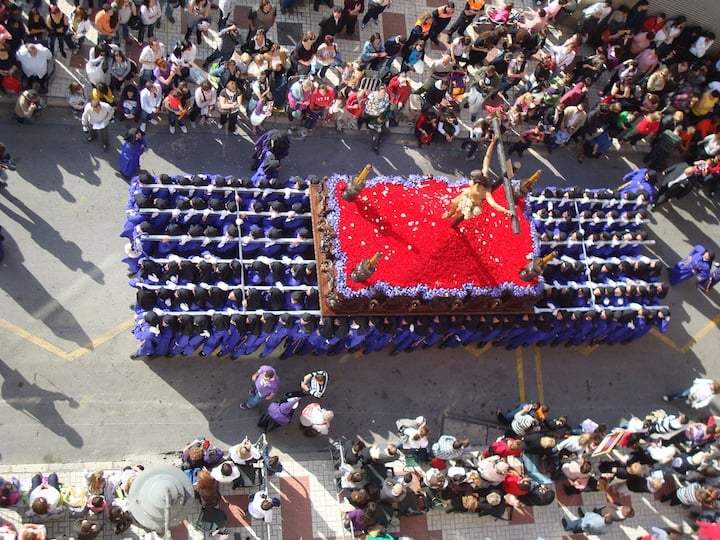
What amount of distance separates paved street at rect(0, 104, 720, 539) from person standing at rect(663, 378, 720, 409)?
0.64 metres

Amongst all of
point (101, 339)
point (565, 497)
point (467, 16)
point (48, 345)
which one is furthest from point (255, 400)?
point (467, 16)

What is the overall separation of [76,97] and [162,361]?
5.66 m

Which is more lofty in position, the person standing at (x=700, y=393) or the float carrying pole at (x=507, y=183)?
the float carrying pole at (x=507, y=183)

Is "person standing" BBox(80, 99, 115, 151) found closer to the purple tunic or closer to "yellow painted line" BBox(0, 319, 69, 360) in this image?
"yellow painted line" BBox(0, 319, 69, 360)

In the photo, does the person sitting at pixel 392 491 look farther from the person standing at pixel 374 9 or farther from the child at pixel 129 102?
the person standing at pixel 374 9

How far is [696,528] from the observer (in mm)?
15039

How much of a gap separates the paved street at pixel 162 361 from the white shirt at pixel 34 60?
0.95 m

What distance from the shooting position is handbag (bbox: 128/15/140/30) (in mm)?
15806

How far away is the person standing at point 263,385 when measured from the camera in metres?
13.0

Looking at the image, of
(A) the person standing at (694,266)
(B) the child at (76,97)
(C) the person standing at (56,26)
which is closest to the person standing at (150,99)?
(B) the child at (76,97)

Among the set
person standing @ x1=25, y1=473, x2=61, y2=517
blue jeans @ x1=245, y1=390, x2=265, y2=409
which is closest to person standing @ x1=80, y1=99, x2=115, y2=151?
blue jeans @ x1=245, y1=390, x2=265, y2=409

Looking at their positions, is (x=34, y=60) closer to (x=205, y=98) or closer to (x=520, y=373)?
(x=205, y=98)

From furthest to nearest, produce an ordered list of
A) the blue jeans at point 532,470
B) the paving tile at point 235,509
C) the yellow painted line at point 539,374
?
the yellow painted line at point 539,374 → the blue jeans at point 532,470 → the paving tile at point 235,509

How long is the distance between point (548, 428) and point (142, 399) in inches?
311
